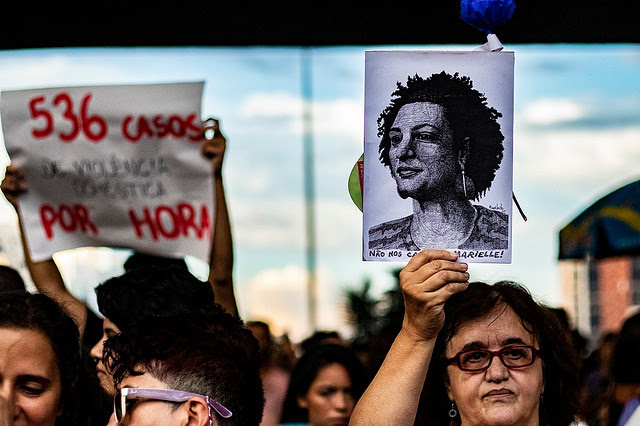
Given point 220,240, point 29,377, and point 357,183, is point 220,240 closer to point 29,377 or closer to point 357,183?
point 29,377

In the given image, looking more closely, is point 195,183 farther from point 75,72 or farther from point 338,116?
point 338,116

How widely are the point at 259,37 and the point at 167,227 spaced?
155 cm

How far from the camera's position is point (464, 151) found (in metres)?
2.39

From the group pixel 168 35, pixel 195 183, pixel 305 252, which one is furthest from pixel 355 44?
pixel 305 252

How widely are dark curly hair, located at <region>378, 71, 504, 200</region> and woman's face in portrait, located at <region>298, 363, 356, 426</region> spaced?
2557mm

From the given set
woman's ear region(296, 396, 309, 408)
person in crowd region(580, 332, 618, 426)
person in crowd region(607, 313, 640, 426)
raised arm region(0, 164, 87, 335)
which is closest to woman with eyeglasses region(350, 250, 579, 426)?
raised arm region(0, 164, 87, 335)

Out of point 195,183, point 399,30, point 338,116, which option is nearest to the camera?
point 195,183

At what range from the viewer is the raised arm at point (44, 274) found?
376 cm

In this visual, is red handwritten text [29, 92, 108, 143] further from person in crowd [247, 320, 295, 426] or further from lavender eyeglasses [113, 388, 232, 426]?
lavender eyeglasses [113, 388, 232, 426]

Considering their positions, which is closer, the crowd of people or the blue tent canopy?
the crowd of people

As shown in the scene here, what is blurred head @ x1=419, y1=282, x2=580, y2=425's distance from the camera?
2.72 metres

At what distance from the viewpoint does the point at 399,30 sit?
5.05 metres

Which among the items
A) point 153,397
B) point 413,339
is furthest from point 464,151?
point 153,397

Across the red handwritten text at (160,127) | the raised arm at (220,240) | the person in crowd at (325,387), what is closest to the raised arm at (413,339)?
the raised arm at (220,240)
